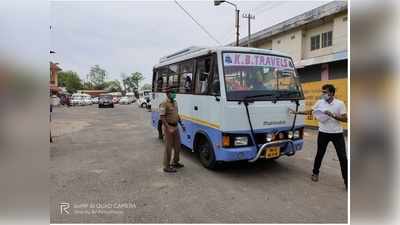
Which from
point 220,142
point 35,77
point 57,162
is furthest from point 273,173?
point 57,162

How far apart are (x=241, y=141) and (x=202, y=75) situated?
1440 millimetres

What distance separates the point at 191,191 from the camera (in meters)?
3.91

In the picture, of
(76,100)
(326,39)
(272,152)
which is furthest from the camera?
(76,100)

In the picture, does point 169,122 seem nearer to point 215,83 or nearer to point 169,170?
point 169,170

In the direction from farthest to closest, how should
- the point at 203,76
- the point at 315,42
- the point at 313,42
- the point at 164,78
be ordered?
the point at 313,42, the point at 315,42, the point at 164,78, the point at 203,76

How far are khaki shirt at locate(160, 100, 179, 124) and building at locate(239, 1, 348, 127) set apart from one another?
22.6ft

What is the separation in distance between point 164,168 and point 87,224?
79.2 inches

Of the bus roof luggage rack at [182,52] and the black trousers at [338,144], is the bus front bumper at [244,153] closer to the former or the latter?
the black trousers at [338,144]

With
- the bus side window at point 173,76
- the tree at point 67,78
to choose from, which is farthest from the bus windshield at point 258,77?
the tree at point 67,78

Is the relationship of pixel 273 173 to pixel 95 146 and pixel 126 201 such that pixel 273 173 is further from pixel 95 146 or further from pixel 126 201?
pixel 95 146

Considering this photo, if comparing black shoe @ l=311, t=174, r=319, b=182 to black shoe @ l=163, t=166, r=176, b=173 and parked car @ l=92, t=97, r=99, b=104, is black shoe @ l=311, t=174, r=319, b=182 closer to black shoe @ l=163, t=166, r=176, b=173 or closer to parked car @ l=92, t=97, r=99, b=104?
black shoe @ l=163, t=166, r=176, b=173

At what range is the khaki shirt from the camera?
479 centimetres

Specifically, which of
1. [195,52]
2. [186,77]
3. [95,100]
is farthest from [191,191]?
[95,100]

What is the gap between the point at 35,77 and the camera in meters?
2.29
